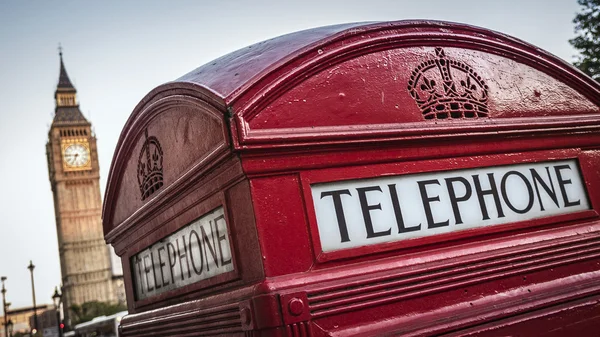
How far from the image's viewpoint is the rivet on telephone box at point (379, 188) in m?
1.24

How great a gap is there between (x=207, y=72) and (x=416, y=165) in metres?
0.68

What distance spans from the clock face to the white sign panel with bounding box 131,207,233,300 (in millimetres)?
70753

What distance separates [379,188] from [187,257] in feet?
1.92

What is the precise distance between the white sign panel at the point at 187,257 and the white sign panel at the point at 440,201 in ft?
0.86

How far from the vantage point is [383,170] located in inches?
54.0

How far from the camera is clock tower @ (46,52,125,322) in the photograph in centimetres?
6556

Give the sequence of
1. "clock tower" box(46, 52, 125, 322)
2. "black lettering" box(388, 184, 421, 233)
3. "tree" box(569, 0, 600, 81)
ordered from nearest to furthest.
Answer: "black lettering" box(388, 184, 421, 233) < "tree" box(569, 0, 600, 81) < "clock tower" box(46, 52, 125, 322)

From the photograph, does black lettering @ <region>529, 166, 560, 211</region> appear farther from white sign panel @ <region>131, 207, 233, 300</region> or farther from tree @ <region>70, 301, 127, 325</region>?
tree @ <region>70, 301, 127, 325</region>

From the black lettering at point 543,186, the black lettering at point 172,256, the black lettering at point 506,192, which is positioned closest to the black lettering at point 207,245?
the black lettering at point 172,256

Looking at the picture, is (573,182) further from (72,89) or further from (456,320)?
(72,89)

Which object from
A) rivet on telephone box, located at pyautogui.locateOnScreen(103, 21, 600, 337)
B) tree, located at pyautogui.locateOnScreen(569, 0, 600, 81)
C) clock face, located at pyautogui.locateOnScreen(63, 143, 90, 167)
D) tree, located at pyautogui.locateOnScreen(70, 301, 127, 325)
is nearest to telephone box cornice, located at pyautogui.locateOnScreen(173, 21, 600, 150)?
rivet on telephone box, located at pyautogui.locateOnScreen(103, 21, 600, 337)

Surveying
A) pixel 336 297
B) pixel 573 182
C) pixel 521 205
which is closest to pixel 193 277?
pixel 336 297

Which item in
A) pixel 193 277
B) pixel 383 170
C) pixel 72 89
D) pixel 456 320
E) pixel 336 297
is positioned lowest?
pixel 456 320

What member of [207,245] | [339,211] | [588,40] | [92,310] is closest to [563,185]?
[339,211]
